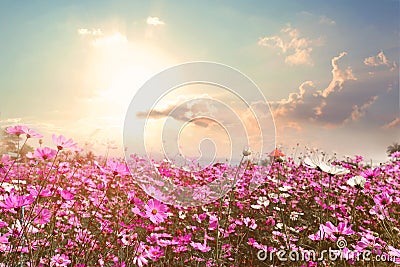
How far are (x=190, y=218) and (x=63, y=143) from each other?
7.21 feet

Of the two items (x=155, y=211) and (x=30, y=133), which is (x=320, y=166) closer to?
(x=155, y=211)

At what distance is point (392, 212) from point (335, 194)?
85 cm

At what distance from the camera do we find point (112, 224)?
2891 mm

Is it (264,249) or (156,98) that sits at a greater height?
(156,98)

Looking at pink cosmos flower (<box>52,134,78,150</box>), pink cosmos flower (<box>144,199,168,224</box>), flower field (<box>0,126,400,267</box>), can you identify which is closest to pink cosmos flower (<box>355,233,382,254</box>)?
flower field (<box>0,126,400,267</box>)

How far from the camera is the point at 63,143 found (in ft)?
4.65

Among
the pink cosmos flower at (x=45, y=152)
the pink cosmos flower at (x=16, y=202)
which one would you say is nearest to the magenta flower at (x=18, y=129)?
the pink cosmos flower at (x=45, y=152)

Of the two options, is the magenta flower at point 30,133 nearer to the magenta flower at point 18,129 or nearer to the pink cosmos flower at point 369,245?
the magenta flower at point 18,129

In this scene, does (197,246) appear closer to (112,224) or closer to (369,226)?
(112,224)

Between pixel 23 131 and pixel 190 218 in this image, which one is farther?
pixel 190 218

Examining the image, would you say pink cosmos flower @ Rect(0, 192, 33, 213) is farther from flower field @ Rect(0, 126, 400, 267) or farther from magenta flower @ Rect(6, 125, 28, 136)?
magenta flower @ Rect(6, 125, 28, 136)

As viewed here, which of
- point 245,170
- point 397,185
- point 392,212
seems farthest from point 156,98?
point 397,185

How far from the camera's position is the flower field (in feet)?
5.38

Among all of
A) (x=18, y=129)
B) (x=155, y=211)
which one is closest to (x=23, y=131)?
(x=18, y=129)
